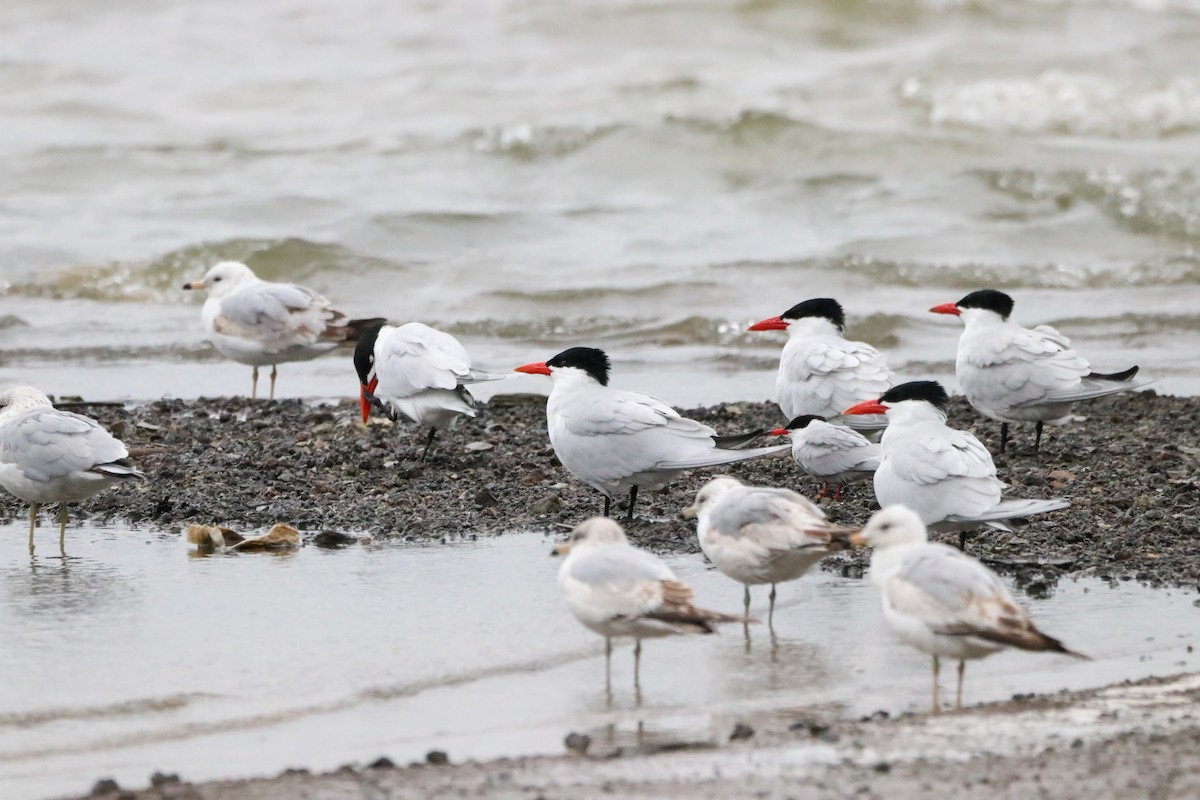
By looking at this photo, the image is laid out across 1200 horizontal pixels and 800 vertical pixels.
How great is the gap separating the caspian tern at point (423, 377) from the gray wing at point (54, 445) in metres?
1.89

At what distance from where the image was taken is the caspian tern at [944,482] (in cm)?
586

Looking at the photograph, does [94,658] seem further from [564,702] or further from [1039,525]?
[1039,525]

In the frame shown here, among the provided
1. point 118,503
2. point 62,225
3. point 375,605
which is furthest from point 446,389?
point 62,225

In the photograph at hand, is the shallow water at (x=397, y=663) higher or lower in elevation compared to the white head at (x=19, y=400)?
lower

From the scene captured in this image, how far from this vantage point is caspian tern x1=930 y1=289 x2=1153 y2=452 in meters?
7.79

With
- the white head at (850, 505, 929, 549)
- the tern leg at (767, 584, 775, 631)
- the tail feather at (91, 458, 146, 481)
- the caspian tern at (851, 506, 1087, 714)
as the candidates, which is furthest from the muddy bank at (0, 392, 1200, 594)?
the caspian tern at (851, 506, 1087, 714)

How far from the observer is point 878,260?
14250mm

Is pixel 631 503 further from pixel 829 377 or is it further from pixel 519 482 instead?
pixel 829 377

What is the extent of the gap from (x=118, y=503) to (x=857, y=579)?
11.3ft

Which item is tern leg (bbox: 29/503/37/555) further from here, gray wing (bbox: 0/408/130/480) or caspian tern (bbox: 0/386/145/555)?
gray wing (bbox: 0/408/130/480)

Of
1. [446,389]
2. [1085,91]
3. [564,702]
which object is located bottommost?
[564,702]

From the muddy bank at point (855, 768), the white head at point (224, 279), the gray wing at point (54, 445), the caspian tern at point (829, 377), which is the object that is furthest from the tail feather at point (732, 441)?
the white head at point (224, 279)

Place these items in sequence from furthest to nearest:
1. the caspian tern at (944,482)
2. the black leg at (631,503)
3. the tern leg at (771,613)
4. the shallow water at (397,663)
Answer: the black leg at (631,503), the caspian tern at (944,482), the tern leg at (771,613), the shallow water at (397,663)

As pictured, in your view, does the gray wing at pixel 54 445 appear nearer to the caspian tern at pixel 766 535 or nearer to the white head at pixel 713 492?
the white head at pixel 713 492
